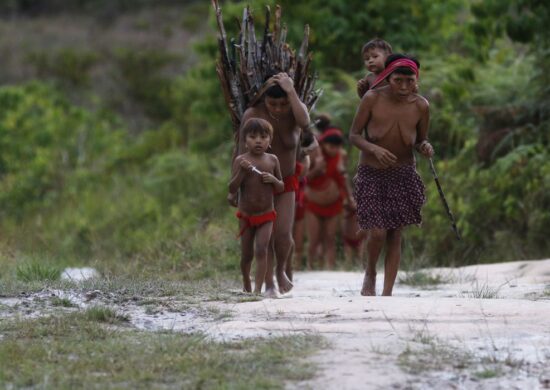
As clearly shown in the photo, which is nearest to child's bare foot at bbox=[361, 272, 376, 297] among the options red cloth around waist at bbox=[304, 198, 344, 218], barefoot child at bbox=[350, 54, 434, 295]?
barefoot child at bbox=[350, 54, 434, 295]

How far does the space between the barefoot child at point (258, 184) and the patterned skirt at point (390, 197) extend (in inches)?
26.4

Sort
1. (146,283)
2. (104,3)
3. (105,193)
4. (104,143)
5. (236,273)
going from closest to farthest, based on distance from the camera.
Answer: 1. (146,283)
2. (236,273)
3. (105,193)
4. (104,143)
5. (104,3)

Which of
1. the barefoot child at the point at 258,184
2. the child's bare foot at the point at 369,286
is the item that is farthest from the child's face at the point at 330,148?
the child's bare foot at the point at 369,286

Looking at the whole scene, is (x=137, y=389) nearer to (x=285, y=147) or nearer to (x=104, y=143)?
(x=285, y=147)

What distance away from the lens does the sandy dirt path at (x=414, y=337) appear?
192 inches

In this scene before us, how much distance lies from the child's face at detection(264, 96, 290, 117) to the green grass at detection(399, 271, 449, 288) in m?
2.02

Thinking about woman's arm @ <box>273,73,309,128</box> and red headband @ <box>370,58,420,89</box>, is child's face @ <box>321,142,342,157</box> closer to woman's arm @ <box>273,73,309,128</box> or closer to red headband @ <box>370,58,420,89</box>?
woman's arm @ <box>273,73,309,128</box>

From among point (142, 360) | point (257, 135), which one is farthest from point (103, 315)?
point (257, 135)

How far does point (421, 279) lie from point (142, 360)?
4.73 metres

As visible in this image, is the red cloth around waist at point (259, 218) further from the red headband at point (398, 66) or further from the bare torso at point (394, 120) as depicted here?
the red headband at point (398, 66)

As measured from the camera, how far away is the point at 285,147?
8.36m

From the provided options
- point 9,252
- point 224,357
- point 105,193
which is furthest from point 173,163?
point 224,357

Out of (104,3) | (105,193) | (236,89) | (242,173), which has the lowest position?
(105,193)

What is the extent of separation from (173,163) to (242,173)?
979 cm
